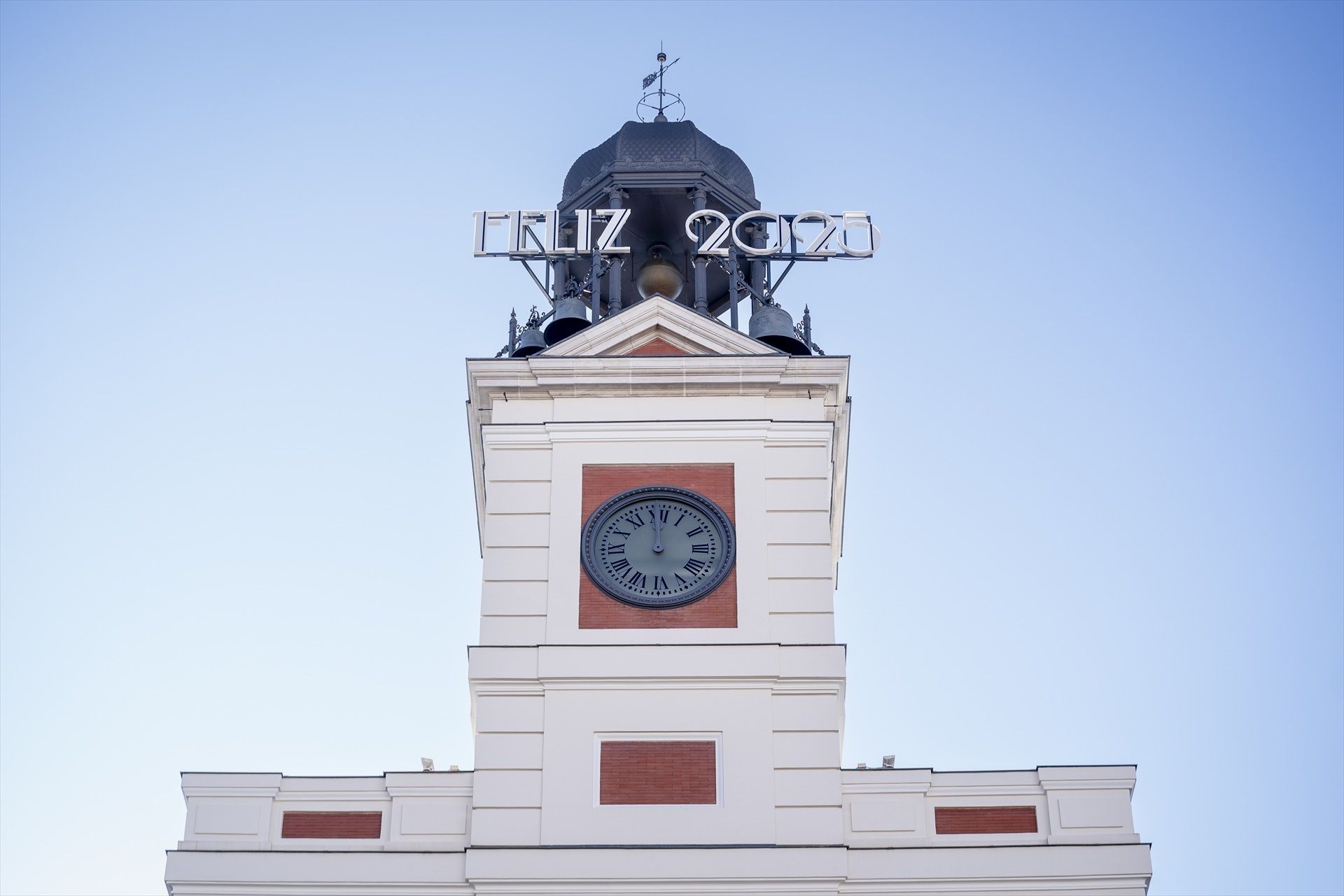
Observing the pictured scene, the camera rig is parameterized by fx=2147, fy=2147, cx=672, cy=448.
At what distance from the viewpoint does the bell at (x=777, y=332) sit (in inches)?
1091

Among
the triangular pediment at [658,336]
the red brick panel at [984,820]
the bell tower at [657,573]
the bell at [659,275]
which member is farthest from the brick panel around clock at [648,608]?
the bell at [659,275]

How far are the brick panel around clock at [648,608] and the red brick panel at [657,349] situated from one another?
6.35 feet

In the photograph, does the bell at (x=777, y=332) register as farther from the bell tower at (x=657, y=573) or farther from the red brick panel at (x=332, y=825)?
the red brick panel at (x=332, y=825)

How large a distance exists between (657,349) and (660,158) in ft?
11.8

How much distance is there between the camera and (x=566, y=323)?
92.4ft

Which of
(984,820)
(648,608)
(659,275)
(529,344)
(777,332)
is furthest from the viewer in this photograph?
→ (659,275)

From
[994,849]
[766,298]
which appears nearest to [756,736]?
[994,849]

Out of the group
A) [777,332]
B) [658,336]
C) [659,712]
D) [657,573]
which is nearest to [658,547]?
[657,573]

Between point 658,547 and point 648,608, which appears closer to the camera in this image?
point 648,608

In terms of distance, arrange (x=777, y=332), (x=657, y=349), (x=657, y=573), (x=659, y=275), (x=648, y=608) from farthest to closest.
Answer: (x=659, y=275) → (x=777, y=332) → (x=657, y=349) → (x=657, y=573) → (x=648, y=608)

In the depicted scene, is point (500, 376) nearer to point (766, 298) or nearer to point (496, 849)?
point (766, 298)

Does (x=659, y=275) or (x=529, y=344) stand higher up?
(x=659, y=275)

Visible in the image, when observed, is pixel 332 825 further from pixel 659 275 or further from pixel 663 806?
pixel 659 275

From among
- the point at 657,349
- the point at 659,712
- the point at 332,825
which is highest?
the point at 657,349
